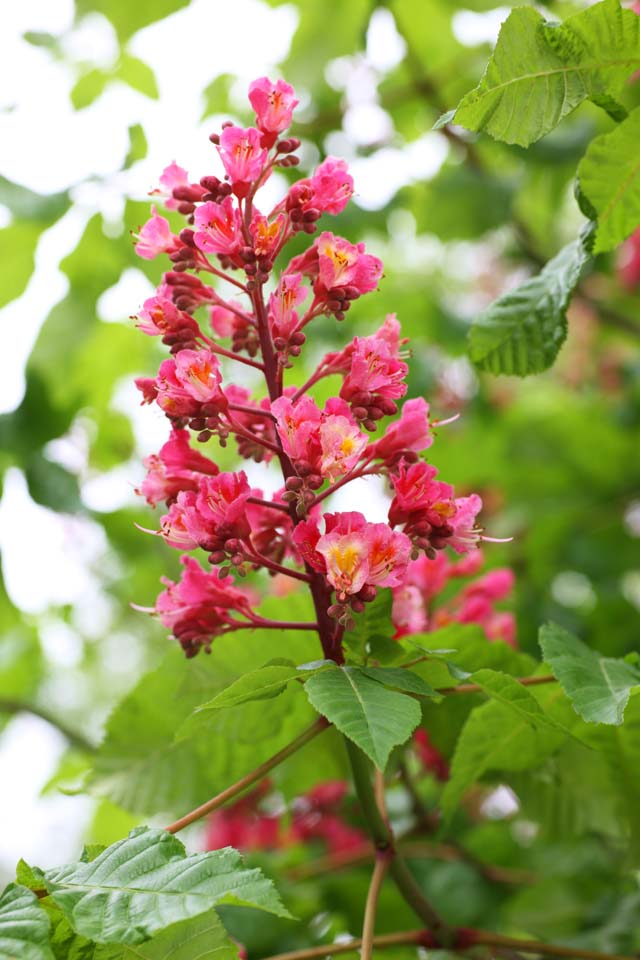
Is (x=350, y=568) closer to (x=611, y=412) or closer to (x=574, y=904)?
(x=574, y=904)

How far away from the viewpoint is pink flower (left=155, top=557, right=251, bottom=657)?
1.37m

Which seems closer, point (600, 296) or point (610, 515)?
point (610, 515)

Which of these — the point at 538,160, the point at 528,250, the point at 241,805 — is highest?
the point at 538,160

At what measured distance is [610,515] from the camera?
3.34m

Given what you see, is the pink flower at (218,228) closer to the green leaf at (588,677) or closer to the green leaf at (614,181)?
the green leaf at (614,181)

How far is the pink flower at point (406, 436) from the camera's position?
4.50 ft

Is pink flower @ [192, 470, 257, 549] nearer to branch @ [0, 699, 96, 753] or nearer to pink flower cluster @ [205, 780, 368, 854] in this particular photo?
pink flower cluster @ [205, 780, 368, 854]

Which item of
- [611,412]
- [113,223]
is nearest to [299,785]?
[113,223]

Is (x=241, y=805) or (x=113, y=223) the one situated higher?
(x=113, y=223)

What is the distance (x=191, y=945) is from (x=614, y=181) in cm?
103

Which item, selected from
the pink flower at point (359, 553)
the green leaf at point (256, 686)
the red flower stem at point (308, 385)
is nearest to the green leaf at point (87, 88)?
the red flower stem at point (308, 385)

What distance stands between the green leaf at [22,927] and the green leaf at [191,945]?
0.42ft

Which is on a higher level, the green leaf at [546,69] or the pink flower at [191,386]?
the green leaf at [546,69]

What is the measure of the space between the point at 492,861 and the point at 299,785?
87 cm
